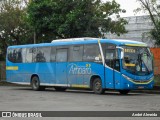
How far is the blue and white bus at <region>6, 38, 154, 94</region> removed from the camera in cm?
2366

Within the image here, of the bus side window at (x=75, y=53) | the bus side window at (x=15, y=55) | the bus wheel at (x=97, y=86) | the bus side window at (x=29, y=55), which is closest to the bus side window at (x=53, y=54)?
the bus side window at (x=75, y=53)

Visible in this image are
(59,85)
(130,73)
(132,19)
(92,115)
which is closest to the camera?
(92,115)

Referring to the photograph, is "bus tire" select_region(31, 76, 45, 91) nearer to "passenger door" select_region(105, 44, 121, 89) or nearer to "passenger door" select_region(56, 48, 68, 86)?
"passenger door" select_region(56, 48, 68, 86)

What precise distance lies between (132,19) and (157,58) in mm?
28726

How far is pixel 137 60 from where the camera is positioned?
78.7ft

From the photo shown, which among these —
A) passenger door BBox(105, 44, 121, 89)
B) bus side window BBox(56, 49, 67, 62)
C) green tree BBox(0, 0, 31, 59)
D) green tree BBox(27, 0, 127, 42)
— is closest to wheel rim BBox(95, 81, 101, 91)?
passenger door BBox(105, 44, 121, 89)

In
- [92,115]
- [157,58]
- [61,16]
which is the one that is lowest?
[92,115]

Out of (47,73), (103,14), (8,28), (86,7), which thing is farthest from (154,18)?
(8,28)

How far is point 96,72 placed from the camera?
24.7 meters

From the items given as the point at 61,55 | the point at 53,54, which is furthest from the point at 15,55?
the point at 61,55

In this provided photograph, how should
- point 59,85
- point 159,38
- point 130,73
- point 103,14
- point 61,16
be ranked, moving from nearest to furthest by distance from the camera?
1. point 130,73
2. point 59,85
3. point 159,38
4. point 61,16
5. point 103,14

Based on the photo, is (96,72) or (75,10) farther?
(75,10)

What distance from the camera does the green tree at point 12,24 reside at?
153 feet

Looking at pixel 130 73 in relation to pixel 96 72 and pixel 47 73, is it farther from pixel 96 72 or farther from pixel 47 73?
pixel 47 73
